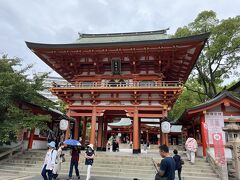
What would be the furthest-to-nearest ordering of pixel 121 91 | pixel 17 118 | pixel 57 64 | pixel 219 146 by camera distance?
pixel 57 64
pixel 121 91
pixel 17 118
pixel 219 146

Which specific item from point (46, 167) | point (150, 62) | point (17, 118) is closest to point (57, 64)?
point (17, 118)

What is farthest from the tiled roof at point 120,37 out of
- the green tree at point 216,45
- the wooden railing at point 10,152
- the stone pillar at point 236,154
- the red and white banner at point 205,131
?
the stone pillar at point 236,154

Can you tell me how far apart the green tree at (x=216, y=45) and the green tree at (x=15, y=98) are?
58.5ft

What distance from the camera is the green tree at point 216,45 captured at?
22062mm

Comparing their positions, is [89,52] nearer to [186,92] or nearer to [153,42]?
[153,42]

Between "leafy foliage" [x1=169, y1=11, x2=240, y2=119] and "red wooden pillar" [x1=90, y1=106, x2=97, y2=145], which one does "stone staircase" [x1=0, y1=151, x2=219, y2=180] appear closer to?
"red wooden pillar" [x1=90, y1=106, x2=97, y2=145]

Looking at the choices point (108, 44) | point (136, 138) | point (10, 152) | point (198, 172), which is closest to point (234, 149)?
point (198, 172)

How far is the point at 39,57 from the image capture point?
18.3m

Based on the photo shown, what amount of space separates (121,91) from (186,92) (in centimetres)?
1655

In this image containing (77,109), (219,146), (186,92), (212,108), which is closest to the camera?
(219,146)

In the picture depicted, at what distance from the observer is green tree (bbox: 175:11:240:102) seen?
2206cm

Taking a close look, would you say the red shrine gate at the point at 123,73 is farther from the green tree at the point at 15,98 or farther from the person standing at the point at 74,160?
the person standing at the point at 74,160

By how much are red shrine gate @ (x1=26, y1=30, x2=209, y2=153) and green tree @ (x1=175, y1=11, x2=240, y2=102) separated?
621 cm

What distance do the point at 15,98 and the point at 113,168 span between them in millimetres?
8532
